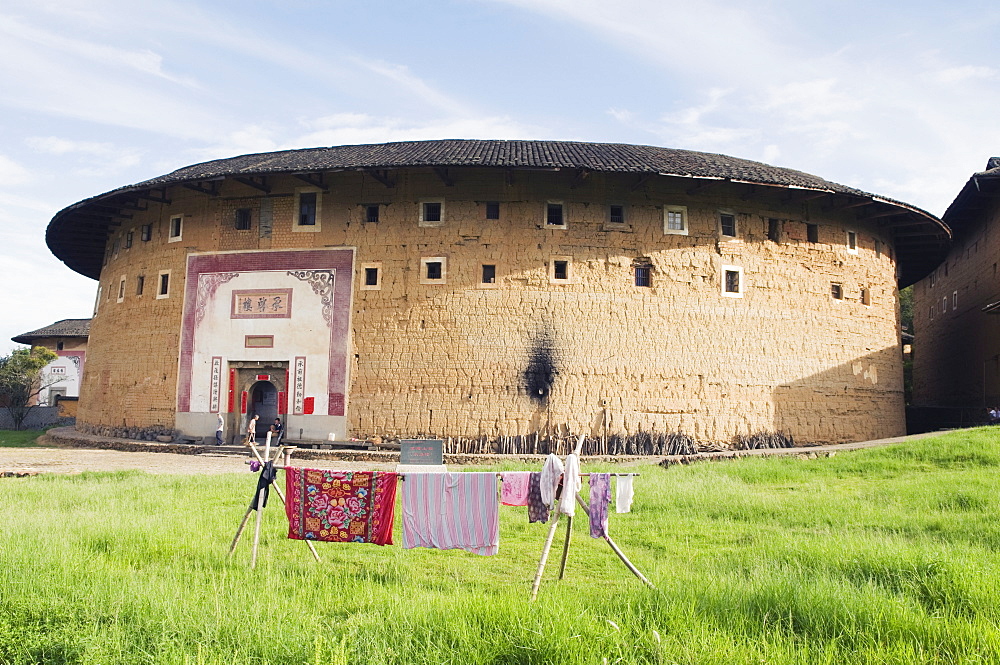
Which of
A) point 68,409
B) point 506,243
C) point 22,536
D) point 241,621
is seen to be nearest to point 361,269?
point 506,243

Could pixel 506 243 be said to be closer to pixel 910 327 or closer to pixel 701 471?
pixel 701 471

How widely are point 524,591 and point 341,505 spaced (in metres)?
1.75

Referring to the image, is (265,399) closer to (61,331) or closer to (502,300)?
(502,300)

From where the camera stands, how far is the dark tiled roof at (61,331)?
39.6m

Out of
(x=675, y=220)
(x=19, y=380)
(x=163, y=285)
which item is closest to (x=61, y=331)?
(x=19, y=380)

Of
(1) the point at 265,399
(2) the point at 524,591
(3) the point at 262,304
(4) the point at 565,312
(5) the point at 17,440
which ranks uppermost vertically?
(3) the point at 262,304

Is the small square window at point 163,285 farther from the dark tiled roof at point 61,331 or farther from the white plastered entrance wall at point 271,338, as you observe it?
the dark tiled roof at point 61,331

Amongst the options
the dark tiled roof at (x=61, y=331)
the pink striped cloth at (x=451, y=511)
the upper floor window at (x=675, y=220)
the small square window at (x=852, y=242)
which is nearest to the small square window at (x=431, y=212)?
the upper floor window at (x=675, y=220)

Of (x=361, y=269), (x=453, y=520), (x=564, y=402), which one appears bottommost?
(x=453, y=520)

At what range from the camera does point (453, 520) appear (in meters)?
6.08

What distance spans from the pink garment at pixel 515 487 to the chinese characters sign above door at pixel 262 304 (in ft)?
45.0

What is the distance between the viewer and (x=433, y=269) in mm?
18344

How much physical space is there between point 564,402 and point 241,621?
13378 millimetres

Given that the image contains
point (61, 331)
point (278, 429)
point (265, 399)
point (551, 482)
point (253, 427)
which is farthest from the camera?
point (61, 331)
